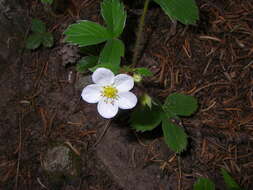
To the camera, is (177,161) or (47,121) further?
(47,121)

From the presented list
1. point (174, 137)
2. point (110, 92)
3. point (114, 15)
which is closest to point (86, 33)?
point (114, 15)

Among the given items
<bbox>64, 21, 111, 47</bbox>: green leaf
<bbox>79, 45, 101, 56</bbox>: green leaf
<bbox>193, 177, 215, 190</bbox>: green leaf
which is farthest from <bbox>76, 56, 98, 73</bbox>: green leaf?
<bbox>193, 177, 215, 190</bbox>: green leaf

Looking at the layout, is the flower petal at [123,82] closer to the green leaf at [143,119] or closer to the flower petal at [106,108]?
the flower petal at [106,108]

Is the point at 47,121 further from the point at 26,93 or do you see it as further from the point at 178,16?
the point at 178,16

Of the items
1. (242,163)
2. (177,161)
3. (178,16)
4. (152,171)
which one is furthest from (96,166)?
(178,16)

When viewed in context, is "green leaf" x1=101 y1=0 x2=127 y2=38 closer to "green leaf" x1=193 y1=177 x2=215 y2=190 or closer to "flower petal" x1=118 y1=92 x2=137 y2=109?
"flower petal" x1=118 y1=92 x2=137 y2=109

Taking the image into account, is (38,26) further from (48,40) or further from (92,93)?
(92,93)
